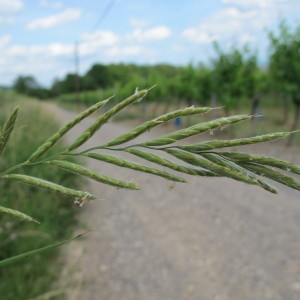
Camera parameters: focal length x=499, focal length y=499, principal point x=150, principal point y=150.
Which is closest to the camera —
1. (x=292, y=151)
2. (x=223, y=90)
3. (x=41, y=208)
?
(x=41, y=208)

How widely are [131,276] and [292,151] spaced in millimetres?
12959

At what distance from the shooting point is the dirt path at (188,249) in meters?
6.25

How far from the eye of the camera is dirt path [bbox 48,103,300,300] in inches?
246

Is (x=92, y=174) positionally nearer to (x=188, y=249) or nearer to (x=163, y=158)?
(x=163, y=158)

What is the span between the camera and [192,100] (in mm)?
34406

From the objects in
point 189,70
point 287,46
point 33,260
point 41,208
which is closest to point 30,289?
point 33,260

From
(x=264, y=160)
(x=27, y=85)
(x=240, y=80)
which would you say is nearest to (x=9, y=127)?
(x=264, y=160)

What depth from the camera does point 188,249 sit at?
755cm

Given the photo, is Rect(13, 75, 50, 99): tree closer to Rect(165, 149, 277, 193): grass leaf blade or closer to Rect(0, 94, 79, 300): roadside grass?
Rect(0, 94, 79, 300): roadside grass

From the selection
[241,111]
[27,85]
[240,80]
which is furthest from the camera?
[27,85]

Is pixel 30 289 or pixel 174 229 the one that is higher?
pixel 30 289

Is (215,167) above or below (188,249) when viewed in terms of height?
above

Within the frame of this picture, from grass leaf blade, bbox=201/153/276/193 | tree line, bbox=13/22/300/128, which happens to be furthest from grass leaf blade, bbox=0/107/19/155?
tree line, bbox=13/22/300/128

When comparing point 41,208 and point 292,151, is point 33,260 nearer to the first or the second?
point 41,208
